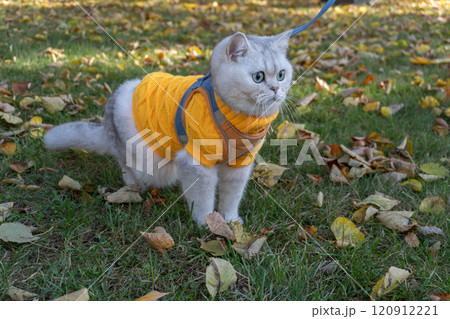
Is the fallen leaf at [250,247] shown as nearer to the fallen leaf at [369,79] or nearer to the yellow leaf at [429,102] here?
the yellow leaf at [429,102]

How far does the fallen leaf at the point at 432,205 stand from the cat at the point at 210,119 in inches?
36.1

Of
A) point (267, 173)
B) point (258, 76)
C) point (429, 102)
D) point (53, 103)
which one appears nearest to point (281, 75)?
point (258, 76)

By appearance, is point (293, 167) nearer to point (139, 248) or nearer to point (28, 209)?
point (139, 248)

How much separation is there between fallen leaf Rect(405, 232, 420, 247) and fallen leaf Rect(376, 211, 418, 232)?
4cm

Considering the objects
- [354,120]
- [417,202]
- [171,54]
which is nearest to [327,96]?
[354,120]

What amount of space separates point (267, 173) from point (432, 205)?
0.88 m

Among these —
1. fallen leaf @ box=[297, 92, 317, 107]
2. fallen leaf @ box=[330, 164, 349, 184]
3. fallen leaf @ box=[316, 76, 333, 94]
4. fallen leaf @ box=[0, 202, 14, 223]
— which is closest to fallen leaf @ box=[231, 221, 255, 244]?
fallen leaf @ box=[330, 164, 349, 184]

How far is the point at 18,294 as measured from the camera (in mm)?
1400

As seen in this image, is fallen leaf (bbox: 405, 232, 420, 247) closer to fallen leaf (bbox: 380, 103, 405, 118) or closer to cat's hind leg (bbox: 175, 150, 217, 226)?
cat's hind leg (bbox: 175, 150, 217, 226)

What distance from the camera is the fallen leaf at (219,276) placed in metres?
1.47

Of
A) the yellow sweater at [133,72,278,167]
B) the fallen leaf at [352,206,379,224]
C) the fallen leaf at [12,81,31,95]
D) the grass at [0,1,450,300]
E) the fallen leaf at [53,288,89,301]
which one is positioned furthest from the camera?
the fallen leaf at [12,81,31,95]

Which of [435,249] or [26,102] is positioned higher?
[26,102]

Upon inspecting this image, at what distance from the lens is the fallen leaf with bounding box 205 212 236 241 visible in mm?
1749

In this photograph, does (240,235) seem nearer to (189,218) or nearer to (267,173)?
(189,218)
